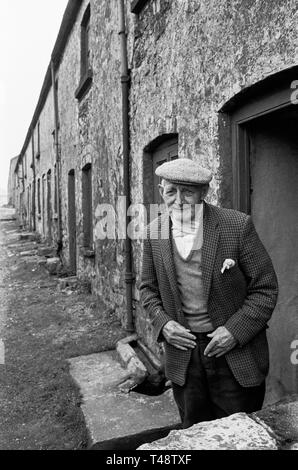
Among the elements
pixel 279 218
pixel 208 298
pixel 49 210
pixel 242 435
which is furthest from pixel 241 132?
pixel 49 210

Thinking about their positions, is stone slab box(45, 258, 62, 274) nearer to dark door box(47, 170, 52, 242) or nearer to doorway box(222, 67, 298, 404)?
dark door box(47, 170, 52, 242)

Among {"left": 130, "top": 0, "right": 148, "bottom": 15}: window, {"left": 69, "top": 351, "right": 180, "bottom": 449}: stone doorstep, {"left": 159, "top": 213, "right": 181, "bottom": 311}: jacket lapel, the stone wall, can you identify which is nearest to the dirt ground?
{"left": 69, "top": 351, "right": 180, "bottom": 449}: stone doorstep

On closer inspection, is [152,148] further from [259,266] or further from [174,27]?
[259,266]

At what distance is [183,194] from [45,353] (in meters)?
3.63

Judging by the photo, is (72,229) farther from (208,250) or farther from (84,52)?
(208,250)

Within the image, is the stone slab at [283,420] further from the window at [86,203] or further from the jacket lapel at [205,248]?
the window at [86,203]

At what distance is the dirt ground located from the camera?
3426mm

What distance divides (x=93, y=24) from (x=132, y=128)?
2.86m

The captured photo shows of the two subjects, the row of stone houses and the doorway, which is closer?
the row of stone houses

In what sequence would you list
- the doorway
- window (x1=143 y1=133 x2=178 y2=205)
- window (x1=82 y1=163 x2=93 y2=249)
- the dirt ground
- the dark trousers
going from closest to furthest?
the dark trousers → the doorway → the dirt ground → window (x1=143 y1=133 x2=178 y2=205) → window (x1=82 y1=163 x2=93 y2=249)

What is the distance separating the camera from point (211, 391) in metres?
2.27

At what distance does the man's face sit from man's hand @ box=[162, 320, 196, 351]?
62cm

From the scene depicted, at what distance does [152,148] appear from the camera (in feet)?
15.8

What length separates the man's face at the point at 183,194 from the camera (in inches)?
86.2
